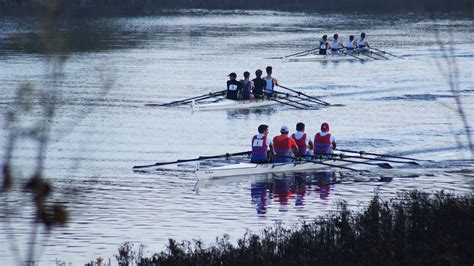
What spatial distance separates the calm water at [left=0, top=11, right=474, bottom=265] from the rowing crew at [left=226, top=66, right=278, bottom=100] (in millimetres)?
628

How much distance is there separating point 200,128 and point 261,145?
30.4 feet

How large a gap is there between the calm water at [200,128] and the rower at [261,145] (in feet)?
1.64

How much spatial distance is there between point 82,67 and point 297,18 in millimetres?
35012

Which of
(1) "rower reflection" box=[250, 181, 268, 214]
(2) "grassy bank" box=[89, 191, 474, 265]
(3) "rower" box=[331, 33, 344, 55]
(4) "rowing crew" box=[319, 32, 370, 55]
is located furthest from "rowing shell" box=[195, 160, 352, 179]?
(3) "rower" box=[331, 33, 344, 55]

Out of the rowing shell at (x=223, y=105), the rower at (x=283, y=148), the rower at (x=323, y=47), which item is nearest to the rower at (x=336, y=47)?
the rower at (x=323, y=47)

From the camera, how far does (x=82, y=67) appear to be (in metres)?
48.7

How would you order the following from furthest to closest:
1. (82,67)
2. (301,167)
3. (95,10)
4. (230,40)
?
(95,10)
(230,40)
(82,67)
(301,167)

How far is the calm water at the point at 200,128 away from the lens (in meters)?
18.8

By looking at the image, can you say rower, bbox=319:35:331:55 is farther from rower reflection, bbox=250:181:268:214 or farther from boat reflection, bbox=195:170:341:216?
rower reflection, bbox=250:181:268:214

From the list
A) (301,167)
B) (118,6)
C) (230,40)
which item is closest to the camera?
(301,167)

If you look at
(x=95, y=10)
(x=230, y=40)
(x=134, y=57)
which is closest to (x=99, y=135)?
(x=134, y=57)

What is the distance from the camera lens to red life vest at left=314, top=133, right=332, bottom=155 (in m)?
24.0

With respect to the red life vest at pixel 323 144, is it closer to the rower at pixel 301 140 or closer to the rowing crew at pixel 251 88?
the rower at pixel 301 140

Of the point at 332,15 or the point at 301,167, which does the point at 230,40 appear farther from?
the point at 301,167
